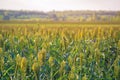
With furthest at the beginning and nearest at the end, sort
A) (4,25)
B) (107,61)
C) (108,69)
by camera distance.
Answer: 1. (4,25)
2. (107,61)
3. (108,69)

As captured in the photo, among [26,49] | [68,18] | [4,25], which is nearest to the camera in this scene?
[26,49]

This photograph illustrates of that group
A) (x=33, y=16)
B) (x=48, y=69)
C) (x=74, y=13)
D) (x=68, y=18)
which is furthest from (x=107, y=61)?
(x=33, y=16)

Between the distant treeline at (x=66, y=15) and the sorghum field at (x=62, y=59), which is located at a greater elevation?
the distant treeline at (x=66, y=15)

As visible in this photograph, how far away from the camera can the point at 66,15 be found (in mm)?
4160

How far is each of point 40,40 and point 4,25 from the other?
1854mm

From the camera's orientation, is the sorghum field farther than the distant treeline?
No

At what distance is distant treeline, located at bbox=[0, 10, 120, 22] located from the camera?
3724 mm

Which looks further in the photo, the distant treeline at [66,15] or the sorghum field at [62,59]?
the distant treeline at [66,15]

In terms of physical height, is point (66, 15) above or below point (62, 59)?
above

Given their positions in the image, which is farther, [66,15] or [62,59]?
[66,15]

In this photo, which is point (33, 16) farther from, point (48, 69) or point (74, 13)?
point (48, 69)

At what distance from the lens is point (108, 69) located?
2584 mm

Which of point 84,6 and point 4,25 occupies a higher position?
point 84,6

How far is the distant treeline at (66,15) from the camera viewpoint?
3.72m
